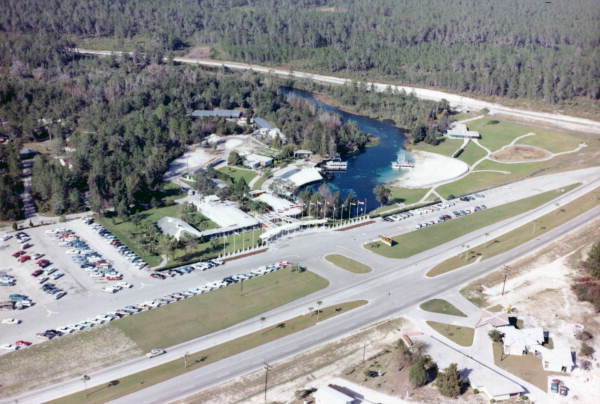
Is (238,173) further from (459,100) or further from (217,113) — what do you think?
(459,100)

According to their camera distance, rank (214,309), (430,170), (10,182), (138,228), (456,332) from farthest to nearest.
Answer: (430,170) < (10,182) < (138,228) < (214,309) < (456,332)

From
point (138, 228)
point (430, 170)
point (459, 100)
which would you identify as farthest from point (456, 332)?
point (459, 100)

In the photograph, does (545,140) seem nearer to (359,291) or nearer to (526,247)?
(526,247)

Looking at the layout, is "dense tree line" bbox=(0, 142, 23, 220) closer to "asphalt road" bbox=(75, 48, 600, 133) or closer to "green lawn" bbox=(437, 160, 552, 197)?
"green lawn" bbox=(437, 160, 552, 197)

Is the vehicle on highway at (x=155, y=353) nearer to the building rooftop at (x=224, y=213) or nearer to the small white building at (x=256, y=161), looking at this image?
the building rooftop at (x=224, y=213)

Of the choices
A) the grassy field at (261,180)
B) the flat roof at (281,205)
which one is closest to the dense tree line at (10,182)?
the flat roof at (281,205)

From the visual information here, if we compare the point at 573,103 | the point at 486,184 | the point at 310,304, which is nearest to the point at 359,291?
the point at 310,304
